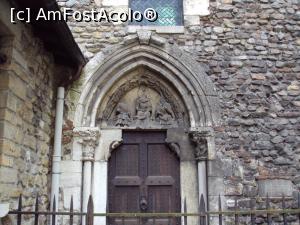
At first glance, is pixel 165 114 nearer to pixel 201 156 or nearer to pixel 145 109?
pixel 145 109

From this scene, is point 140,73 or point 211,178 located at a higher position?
point 140,73

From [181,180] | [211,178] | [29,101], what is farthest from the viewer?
[181,180]

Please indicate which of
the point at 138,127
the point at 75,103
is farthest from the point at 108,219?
the point at 75,103

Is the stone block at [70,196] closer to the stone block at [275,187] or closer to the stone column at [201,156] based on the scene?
the stone column at [201,156]

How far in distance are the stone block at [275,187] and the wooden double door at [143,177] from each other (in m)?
1.11

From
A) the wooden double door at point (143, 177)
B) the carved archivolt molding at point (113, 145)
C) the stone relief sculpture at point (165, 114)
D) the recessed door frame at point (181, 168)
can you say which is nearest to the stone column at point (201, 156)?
the recessed door frame at point (181, 168)

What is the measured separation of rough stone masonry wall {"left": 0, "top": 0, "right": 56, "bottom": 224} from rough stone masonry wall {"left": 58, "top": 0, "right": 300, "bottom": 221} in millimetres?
1018

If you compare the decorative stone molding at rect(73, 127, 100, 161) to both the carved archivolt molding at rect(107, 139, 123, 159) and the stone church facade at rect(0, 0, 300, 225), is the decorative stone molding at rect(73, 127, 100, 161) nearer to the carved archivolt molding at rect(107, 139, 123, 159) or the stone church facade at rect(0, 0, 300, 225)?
the stone church facade at rect(0, 0, 300, 225)

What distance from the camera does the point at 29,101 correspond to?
3.88 m

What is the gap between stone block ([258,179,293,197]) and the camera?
4.66 meters

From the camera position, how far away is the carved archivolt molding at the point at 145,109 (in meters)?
5.17

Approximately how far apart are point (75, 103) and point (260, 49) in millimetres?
2682

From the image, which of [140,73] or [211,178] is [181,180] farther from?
[140,73]

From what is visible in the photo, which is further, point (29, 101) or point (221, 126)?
point (221, 126)
